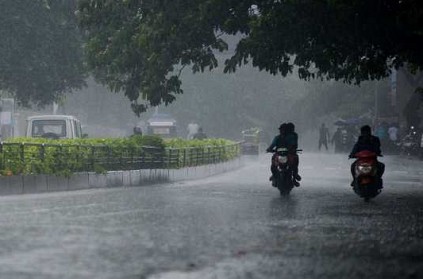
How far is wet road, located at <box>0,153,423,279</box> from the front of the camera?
988 cm

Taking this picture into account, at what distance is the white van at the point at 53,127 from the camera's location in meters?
33.5

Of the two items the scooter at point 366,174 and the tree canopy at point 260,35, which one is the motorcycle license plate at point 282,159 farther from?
the tree canopy at point 260,35

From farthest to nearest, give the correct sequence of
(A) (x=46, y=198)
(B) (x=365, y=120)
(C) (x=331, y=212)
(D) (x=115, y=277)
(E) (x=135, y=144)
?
(B) (x=365, y=120) < (E) (x=135, y=144) < (A) (x=46, y=198) < (C) (x=331, y=212) < (D) (x=115, y=277)

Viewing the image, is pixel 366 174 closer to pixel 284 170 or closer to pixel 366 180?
pixel 366 180

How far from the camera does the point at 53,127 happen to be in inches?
1345

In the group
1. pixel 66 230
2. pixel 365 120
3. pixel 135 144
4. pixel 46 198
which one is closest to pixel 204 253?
pixel 66 230

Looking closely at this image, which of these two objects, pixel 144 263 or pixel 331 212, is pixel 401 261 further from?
pixel 331 212

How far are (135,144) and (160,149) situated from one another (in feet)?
5.47

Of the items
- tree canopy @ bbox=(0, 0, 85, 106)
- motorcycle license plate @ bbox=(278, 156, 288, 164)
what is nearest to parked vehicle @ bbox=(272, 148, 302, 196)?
motorcycle license plate @ bbox=(278, 156, 288, 164)

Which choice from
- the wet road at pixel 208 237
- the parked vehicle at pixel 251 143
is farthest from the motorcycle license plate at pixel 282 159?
the parked vehicle at pixel 251 143

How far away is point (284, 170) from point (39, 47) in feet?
76.0

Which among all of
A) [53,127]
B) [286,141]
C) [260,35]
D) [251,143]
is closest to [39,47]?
[53,127]

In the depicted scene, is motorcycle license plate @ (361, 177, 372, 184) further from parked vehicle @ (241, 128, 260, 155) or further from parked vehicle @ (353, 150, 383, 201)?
parked vehicle @ (241, 128, 260, 155)

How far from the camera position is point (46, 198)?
21.7 m
